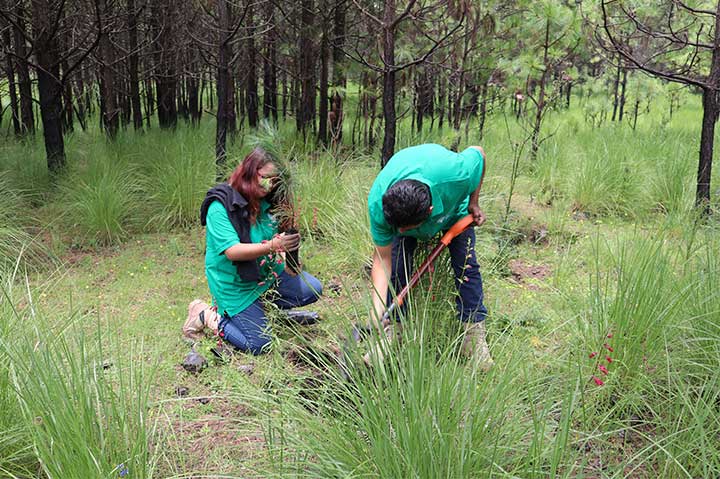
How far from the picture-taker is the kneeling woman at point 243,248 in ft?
10.2

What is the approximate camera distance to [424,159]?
2844 mm

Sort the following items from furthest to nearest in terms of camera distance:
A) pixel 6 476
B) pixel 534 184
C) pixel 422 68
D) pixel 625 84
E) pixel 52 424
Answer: pixel 625 84
pixel 422 68
pixel 534 184
pixel 6 476
pixel 52 424

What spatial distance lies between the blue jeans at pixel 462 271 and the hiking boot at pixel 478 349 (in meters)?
0.15

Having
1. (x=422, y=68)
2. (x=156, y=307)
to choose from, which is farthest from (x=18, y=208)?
(x=422, y=68)

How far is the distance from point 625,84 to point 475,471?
1292cm

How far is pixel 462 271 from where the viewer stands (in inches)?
110

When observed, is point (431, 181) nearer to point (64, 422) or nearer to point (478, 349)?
point (478, 349)

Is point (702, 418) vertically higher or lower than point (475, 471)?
higher

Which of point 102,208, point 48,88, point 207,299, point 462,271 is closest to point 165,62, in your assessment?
point 48,88

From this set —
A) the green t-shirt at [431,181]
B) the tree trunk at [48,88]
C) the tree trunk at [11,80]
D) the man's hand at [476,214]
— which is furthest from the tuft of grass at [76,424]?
the tree trunk at [11,80]

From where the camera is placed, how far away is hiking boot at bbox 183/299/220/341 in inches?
132

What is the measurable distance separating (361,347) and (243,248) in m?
1.19

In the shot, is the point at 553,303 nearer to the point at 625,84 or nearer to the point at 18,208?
the point at 18,208

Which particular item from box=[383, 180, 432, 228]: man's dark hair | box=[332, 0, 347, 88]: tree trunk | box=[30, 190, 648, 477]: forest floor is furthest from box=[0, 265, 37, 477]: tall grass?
box=[332, 0, 347, 88]: tree trunk
